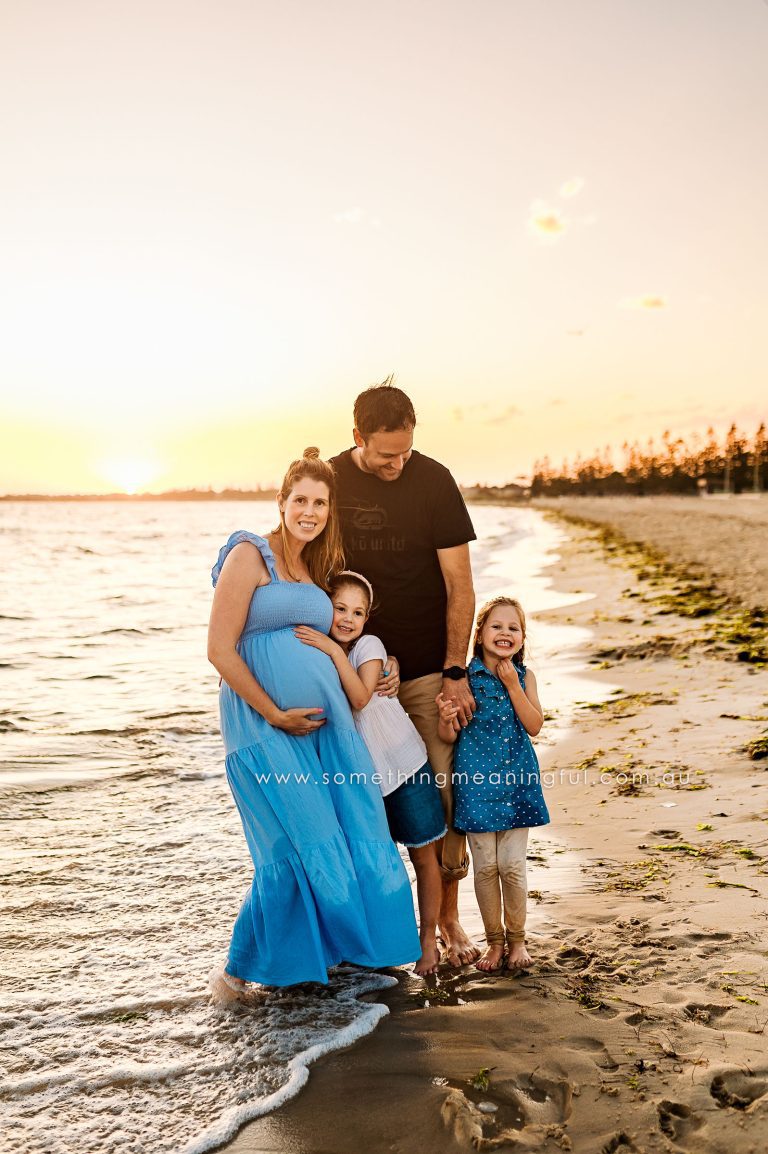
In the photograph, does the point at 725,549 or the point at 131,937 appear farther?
the point at 725,549

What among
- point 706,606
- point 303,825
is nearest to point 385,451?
point 303,825

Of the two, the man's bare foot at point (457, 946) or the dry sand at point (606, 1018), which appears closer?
the dry sand at point (606, 1018)

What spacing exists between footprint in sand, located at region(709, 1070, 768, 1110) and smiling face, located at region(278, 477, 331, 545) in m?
2.42

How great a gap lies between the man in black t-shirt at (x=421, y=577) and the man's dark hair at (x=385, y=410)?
16 cm

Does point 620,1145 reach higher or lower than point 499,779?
lower

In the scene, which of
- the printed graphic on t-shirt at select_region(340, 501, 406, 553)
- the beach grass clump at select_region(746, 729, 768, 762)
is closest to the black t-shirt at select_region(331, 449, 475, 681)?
the printed graphic on t-shirt at select_region(340, 501, 406, 553)

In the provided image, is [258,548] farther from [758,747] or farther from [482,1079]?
[758,747]

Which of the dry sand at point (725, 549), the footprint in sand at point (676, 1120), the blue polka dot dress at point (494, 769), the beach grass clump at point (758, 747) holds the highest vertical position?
the blue polka dot dress at point (494, 769)

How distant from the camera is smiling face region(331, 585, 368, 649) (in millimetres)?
3814

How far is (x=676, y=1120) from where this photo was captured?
265 centimetres

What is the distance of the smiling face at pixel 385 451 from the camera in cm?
382

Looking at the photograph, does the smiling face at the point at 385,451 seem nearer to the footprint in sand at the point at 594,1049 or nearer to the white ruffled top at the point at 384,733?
the white ruffled top at the point at 384,733

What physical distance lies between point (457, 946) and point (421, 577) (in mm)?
1685

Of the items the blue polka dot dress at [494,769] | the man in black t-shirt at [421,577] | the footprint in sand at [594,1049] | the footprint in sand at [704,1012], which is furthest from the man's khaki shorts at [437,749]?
the footprint in sand at [704,1012]
